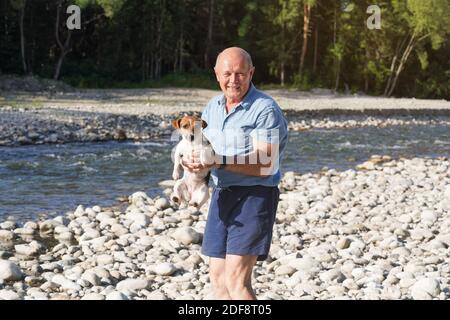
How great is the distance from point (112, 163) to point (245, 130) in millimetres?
10924

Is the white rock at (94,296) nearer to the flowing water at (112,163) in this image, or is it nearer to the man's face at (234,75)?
the man's face at (234,75)

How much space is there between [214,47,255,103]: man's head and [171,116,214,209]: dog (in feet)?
0.66

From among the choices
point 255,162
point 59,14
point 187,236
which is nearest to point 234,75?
point 255,162

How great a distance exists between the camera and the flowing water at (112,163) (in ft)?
35.0

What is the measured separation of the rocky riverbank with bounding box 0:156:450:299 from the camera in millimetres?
5973

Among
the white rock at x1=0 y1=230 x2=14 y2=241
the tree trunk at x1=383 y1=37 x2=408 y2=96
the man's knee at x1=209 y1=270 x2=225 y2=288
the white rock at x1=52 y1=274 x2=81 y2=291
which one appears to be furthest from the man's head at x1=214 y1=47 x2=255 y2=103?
the tree trunk at x1=383 y1=37 x2=408 y2=96

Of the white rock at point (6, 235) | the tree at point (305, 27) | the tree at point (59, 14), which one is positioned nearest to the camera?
the white rock at point (6, 235)

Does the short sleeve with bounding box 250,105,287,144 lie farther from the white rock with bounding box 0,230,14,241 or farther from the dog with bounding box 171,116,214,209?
the white rock with bounding box 0,230,14,241

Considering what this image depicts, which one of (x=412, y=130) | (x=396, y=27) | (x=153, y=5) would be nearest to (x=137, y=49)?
(x=153, y=5)

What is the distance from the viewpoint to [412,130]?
24.3 m

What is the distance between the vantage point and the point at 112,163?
14.3 m

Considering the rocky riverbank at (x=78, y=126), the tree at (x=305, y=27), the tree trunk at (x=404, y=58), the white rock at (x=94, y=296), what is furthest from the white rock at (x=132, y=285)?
the tree trunk at (x=404, y=58)
